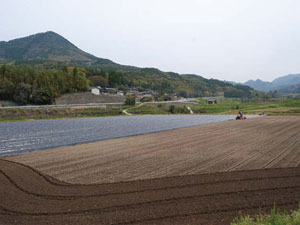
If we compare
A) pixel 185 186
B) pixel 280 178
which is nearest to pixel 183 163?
pixel 185 186

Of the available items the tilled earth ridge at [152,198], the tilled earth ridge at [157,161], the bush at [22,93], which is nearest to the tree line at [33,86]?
the bush at [22,93]

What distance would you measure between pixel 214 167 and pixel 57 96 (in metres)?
93.1

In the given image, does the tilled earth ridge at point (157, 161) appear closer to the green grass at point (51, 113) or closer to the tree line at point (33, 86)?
the green grass at point (51, 113)

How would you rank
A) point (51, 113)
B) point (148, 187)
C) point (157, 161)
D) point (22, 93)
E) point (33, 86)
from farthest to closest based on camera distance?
point (33, 86), point (22, 93), point (51, 113), point (157, 161), point (148, 187)

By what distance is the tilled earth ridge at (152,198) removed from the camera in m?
7.90

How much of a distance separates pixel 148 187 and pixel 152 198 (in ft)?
3.77

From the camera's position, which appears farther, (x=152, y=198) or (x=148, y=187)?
(x=148, y=187)

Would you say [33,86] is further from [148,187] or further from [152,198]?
[152,198]

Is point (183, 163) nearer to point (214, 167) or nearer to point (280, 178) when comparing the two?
point (214, 167)

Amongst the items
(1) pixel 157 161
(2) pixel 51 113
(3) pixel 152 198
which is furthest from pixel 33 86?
(3) pixel 152 198

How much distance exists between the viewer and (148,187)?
34.8 ft

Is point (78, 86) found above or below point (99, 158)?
above

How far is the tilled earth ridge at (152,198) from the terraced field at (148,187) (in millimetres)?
33

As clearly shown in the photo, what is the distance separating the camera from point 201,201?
8977mm
